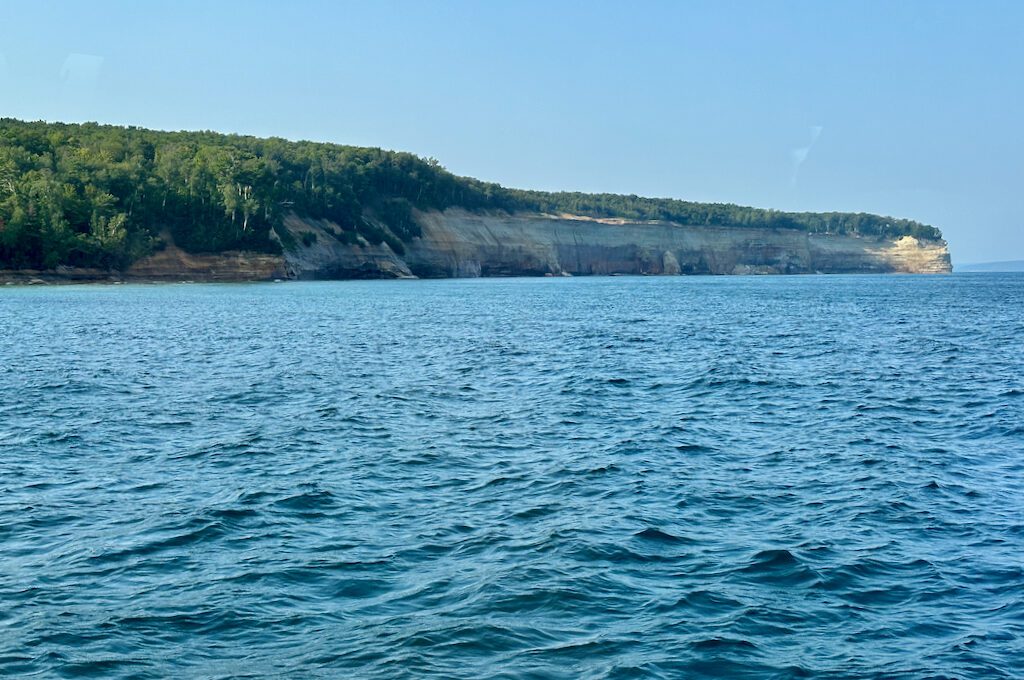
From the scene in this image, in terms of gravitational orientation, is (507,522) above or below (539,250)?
below

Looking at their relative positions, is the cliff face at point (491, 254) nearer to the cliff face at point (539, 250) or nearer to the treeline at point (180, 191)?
the cliff face at point (539, 250)

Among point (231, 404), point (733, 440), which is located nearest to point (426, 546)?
point (733, 440)

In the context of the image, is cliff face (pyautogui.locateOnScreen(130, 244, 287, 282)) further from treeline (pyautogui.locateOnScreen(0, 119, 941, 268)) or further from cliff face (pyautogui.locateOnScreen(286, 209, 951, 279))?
cliff face (pyautogui.locateOnScreen(286, 209, 951, 279))

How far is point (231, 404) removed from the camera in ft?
74.9

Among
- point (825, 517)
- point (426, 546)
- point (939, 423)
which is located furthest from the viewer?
point (939, 423)

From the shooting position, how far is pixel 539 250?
166125mm

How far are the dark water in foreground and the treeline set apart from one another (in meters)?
69.7

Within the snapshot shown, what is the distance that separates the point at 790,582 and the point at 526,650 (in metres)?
3.57

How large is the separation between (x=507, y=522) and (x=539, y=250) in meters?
154

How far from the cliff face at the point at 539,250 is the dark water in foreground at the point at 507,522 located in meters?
95.8

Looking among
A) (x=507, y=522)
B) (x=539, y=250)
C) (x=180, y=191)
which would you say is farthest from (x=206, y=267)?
(x=507, y=522)

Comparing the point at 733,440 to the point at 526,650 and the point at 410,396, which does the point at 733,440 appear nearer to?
the point at 410,396

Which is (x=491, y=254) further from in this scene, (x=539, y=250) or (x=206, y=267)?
(x=206, y=267)

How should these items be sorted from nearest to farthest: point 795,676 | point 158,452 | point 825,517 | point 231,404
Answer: point 795,676
point 825,517
point 158,452
point 231,404
